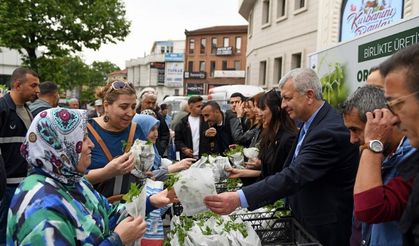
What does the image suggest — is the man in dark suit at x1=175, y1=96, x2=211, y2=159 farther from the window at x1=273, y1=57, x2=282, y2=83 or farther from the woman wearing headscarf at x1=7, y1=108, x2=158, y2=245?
the window at x1=273, y1=57, x2=282, y2=83

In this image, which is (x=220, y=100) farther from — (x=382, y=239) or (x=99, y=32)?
(x=382, y=239)

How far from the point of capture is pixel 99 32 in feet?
68.0

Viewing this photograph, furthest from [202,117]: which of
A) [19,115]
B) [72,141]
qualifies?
[72,141]

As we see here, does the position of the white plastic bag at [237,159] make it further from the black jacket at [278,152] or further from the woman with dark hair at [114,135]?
the woman with dark hair at [114,135]

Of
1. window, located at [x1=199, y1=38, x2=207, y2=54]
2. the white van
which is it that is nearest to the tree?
the white van

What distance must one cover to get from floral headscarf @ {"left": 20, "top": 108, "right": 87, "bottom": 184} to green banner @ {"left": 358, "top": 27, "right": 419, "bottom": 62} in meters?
2.95

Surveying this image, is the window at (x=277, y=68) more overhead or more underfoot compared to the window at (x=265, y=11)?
more underfoot

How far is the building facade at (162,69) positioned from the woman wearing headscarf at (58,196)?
222 ft

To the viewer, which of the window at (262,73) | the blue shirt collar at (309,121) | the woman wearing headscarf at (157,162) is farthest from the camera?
the window at (262,73)

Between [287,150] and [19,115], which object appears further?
[19,115]

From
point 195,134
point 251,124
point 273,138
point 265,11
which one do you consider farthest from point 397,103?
point 265,11

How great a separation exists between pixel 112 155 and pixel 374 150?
2106 mm

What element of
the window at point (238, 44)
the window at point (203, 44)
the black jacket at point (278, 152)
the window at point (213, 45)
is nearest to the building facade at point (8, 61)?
the window at point (213, 45)

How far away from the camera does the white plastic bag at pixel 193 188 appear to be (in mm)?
2273
